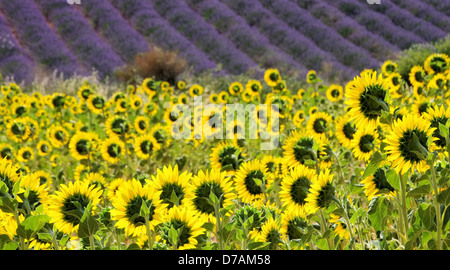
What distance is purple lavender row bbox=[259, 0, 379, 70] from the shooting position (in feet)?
29.7

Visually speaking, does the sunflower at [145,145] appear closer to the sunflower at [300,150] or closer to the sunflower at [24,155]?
the sunflower at [24,155]

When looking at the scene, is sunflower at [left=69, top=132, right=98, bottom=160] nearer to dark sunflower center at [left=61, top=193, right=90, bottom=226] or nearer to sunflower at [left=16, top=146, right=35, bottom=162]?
sunflower at [left=16, top=146, right=35, bottom=162]

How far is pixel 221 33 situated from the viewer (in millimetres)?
11391

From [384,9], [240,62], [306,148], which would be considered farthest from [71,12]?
[306,148]

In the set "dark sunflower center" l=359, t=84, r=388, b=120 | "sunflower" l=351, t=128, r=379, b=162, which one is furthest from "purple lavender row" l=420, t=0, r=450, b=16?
"dark sunflower center" l=359, t=84, r=388, b=120

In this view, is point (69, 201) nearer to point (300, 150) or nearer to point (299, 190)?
point (299, 190)

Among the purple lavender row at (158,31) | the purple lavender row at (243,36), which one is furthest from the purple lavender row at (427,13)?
the purple lavender row at (158,31)

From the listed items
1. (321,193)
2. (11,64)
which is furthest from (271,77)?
(11,64)

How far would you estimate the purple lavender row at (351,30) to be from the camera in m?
9.20

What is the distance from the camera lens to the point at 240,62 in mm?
9922

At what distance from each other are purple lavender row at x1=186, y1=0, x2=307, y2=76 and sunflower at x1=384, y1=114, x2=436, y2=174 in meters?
8.26
